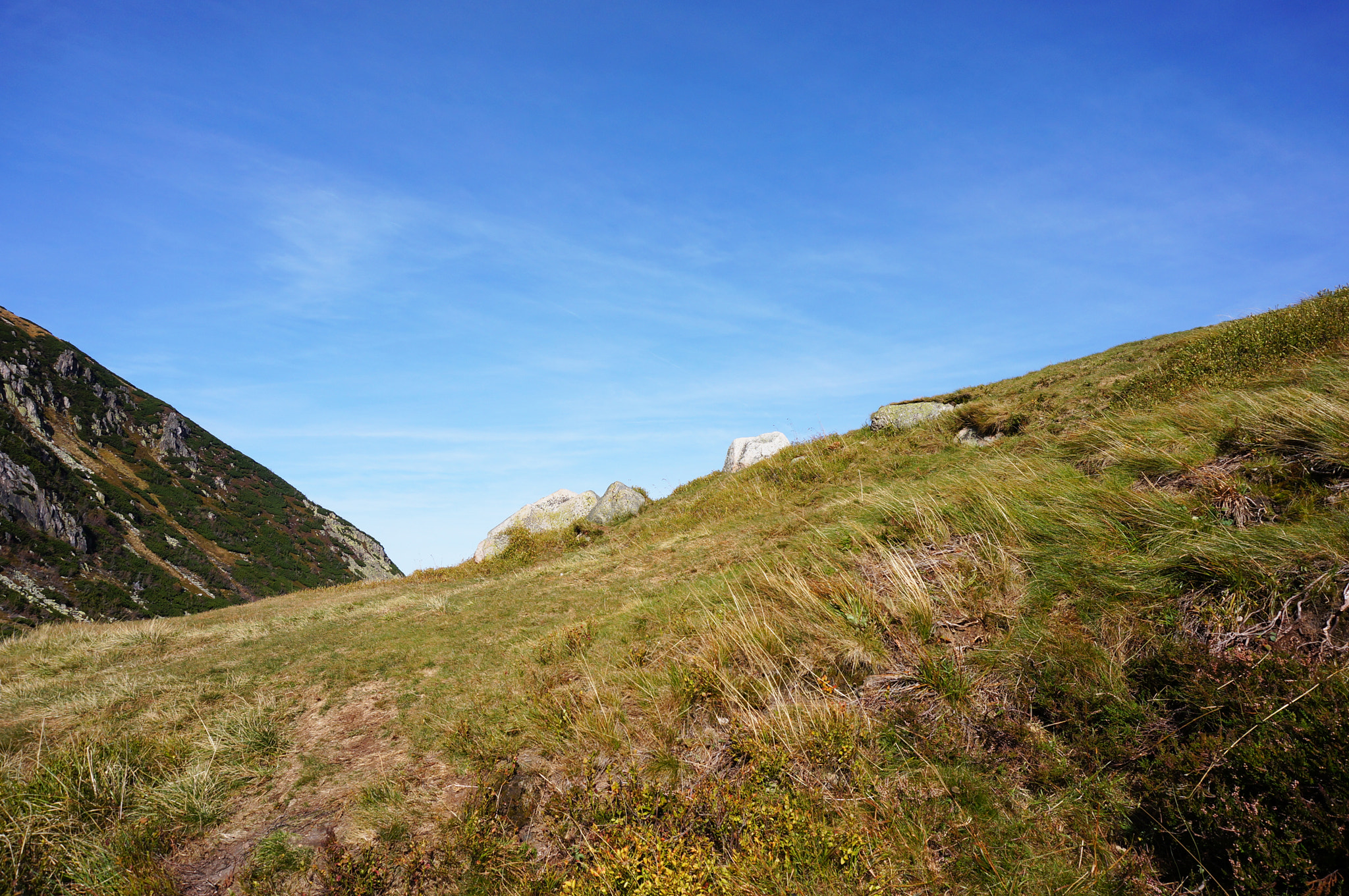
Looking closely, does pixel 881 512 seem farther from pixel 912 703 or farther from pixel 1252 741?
pixel 1252 741

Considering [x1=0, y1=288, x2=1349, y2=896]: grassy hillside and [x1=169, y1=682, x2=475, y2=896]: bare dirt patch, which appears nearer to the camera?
[x1=0, y1=288, x2=1349, y2=896]: grassy hillside

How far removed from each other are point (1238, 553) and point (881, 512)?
4.15 meters

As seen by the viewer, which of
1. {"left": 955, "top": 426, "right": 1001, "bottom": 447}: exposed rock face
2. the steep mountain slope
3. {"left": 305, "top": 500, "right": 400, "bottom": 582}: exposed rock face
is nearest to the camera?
{"left": 955, "top": 426, "right": 1001, "bottom": 447}: exposed rock face

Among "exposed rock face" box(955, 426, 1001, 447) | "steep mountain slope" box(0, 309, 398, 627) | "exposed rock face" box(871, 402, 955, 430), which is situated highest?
"steep mountain slope" box(0, 309, 398, 627)

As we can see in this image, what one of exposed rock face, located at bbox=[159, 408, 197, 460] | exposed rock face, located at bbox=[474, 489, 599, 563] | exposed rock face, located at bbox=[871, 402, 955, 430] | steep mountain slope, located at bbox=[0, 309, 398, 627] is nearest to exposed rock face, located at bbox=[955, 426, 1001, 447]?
exposed rock face, located at bbox=[871, 402, 955, 430]

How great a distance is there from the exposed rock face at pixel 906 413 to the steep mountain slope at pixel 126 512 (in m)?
76.6

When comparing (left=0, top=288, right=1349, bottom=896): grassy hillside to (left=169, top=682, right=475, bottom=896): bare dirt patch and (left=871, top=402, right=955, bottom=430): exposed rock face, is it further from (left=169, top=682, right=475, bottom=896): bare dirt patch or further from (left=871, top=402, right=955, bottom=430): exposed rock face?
(left=871, top=402, right=955, bottom=430): exposed rock face

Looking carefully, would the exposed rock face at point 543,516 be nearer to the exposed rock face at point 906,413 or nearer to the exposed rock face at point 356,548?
the exposed rock face at point 906,413

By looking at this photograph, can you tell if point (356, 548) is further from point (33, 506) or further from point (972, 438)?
point (972, 438)

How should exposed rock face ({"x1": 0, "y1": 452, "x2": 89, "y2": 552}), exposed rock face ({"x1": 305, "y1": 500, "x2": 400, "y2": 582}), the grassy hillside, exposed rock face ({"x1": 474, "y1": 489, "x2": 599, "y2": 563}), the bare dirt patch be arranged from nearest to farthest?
the grassy hillside, the bare dirt patch, exposed rock face ({"x1": 474, "y1": 489, "x2": 599, "y2": 563}), exposed rock face ({"x1": 0, "y1": 452, "x2": 89, "y2": 552}), exposed rock face ({"x1": 305, "y1": 500, "x2": 400, "y2": 582})

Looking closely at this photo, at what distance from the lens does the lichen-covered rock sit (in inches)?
993

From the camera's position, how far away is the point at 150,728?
6.97 metres

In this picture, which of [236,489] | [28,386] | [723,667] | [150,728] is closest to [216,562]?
[236,489]

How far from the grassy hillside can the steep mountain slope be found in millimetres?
72635
